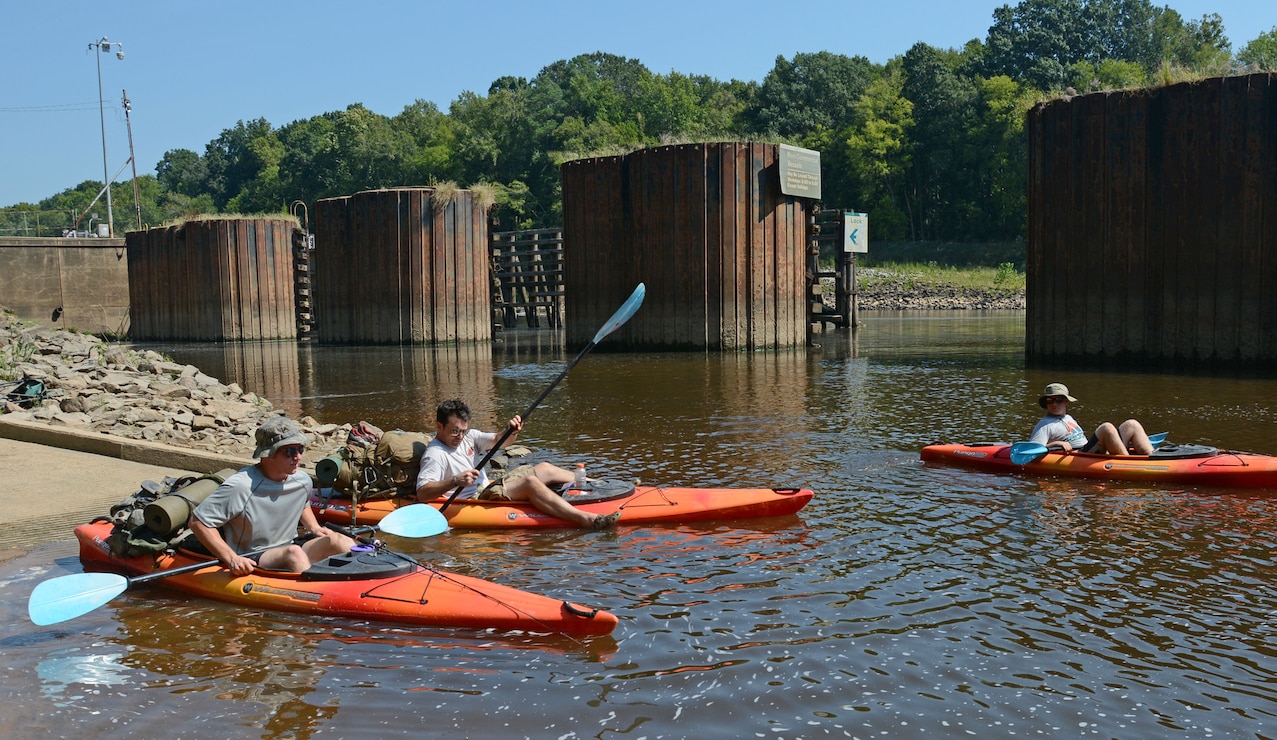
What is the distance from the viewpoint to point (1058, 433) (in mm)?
10586

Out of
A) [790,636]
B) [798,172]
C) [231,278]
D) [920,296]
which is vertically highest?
[798,172]

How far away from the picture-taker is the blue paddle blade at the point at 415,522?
745 cm

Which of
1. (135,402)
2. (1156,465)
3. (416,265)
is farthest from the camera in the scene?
(416,265)

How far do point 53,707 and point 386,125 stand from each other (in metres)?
117

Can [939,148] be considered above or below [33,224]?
above

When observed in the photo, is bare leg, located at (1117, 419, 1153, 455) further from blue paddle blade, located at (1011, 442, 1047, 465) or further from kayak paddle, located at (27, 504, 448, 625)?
kayak paddle, located at (27, 504, 448, 625)

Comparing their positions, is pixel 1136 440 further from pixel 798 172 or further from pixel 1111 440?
pixel 798 172

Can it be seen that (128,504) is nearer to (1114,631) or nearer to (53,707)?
(53,707)

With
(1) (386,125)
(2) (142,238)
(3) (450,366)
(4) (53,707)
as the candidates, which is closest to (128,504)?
(4) (53,707)

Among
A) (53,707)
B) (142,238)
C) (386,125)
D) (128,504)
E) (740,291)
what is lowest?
(53,707)

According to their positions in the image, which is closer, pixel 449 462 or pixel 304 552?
pixel 304 552

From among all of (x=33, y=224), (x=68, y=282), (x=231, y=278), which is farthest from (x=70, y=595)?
(x=33, y=224)

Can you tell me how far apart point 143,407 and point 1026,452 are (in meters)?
9.68

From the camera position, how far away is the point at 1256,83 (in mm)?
18094
